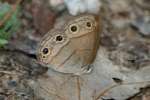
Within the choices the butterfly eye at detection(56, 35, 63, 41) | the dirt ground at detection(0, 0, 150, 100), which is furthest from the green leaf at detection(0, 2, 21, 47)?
the butterfly eye at detection(56, 35, 63, 41)

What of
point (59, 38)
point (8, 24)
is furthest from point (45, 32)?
point (59, 38)

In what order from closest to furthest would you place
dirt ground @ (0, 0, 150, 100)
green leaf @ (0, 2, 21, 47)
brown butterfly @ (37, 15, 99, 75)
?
brown butterfly @ (37, 15, 99, 75) → dirt ground @ (0, 0, 150, 100) → green leaf @ (0, 2, 21, 47)

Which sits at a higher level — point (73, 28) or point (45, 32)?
point (73, 28)

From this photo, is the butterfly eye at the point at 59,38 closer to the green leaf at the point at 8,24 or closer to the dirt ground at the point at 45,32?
the dirt ground at the point at 45,32

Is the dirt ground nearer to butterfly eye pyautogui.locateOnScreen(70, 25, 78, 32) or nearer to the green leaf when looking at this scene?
the green leaf

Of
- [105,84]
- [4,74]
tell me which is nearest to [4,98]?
[4,74]

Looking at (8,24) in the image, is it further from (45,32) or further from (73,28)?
(73,28)

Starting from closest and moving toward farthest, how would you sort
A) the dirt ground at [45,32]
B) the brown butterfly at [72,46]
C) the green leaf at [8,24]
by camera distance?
the brown butterfly at [72,46] → the dirt ground at [45,32] → the green leaf at [8,24]

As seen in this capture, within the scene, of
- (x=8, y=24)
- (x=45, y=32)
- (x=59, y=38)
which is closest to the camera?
(x=59, y=38)

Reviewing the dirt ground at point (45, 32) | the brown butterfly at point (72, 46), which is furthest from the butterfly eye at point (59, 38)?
the dirt ground at point (45, 32)

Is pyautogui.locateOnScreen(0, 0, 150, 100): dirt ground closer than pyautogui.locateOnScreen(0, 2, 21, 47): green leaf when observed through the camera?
Yes
